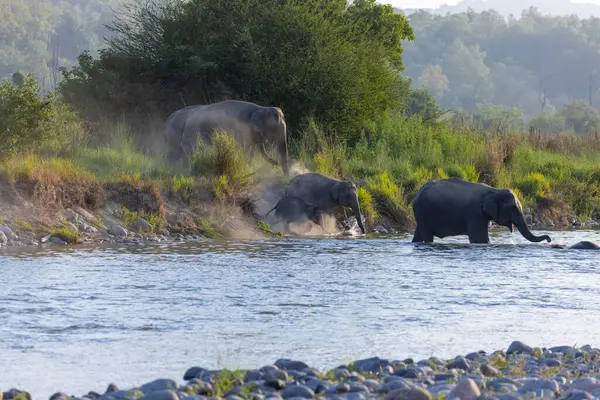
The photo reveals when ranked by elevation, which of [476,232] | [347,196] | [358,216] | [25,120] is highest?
[25,120]

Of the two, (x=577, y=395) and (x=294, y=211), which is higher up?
(x=294, y=211)

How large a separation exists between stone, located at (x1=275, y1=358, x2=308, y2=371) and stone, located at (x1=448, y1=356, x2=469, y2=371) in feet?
3.37

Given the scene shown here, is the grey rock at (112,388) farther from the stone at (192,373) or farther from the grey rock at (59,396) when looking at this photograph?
the stone at (192,373)

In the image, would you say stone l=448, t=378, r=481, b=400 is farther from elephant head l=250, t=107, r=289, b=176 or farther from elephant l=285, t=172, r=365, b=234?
elephant head l=250, t=107, r=289, b=176

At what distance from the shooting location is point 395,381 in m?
7.23

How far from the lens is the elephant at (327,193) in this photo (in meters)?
19.7

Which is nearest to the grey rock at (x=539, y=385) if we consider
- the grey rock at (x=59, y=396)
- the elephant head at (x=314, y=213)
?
the grey rock at (x=59, y=396)

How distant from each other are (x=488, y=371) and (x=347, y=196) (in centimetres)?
1182

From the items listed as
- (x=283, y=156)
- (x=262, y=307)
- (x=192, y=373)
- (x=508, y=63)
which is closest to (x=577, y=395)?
(x=192, y=373)

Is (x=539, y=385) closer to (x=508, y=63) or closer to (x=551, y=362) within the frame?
(x=551, y=362)

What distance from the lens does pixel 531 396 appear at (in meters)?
6.84

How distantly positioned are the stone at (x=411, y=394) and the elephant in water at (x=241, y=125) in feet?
50.1

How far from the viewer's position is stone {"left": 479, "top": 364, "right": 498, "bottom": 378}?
787 centimetres

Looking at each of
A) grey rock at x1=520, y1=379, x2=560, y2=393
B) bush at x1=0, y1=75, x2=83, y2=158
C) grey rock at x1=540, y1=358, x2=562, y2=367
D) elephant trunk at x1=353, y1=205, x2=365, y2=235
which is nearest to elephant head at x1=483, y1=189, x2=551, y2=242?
elephant trunk at x1=353, y1=205, x2=365, y2=235
